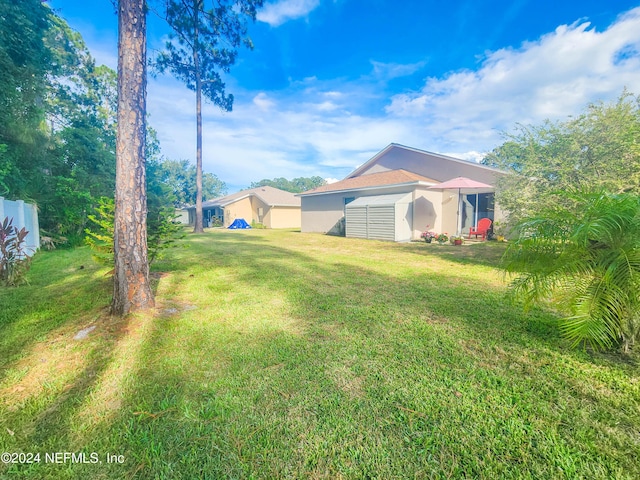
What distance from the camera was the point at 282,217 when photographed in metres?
30.6

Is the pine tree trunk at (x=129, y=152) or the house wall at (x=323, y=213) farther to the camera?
the house wall at (x=323, y=213)

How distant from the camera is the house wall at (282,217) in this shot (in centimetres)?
2984

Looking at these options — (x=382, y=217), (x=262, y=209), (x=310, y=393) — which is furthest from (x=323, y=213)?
(x=310, y=393)

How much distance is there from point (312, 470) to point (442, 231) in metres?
15.5

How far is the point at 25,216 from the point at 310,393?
11.5 m

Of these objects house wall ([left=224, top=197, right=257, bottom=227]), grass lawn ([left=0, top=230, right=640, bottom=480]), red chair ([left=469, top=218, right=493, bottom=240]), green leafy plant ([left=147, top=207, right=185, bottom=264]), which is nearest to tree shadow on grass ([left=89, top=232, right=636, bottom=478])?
grass lawn ([left=0, top=230, right=640, bottom=480])

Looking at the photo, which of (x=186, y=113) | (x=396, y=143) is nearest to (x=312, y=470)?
(x=396, y=143)

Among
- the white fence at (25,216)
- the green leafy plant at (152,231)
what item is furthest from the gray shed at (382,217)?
the white fence at (25,216)

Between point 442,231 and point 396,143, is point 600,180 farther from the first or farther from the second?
point 396,143

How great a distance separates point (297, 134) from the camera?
2562 cm

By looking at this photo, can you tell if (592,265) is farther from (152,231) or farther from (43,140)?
(43,140)

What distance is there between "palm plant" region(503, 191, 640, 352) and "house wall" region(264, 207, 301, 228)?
91.5 feet

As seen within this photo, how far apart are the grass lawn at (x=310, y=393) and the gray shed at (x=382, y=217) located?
377 inches

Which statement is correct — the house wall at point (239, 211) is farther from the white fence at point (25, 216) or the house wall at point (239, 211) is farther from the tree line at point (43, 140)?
the white fence at point (25, 216)
